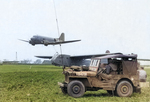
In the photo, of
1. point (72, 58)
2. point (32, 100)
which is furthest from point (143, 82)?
point (72, 58)

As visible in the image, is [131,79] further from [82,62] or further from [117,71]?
[82,62]

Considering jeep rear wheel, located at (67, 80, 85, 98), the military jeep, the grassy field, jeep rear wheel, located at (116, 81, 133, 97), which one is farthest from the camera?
jeep rear wheel, located at (116, 81, 133, 97)

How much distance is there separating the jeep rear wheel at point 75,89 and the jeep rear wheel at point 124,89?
1642 mm

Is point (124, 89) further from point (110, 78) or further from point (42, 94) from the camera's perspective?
point (42, 94)

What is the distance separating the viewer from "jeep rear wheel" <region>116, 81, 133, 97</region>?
9.14 m

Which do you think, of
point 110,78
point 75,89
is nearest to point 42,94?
point 75,89

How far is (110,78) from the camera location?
361 inches

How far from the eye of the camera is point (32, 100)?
8148mm

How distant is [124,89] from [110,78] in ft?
2.67

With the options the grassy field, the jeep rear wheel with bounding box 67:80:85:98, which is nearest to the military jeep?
the jeep rear wheel with bounding box 67:80:85:98

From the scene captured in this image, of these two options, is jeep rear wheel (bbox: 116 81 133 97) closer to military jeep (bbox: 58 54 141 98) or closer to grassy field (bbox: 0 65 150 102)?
military jeep (bbox: 58 54 141 98)

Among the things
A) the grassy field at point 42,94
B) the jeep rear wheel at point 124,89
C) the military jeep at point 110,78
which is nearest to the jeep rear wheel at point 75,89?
the military jeep at point 110,78

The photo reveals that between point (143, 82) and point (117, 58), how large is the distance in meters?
1.66

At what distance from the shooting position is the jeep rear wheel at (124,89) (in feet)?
30.0
